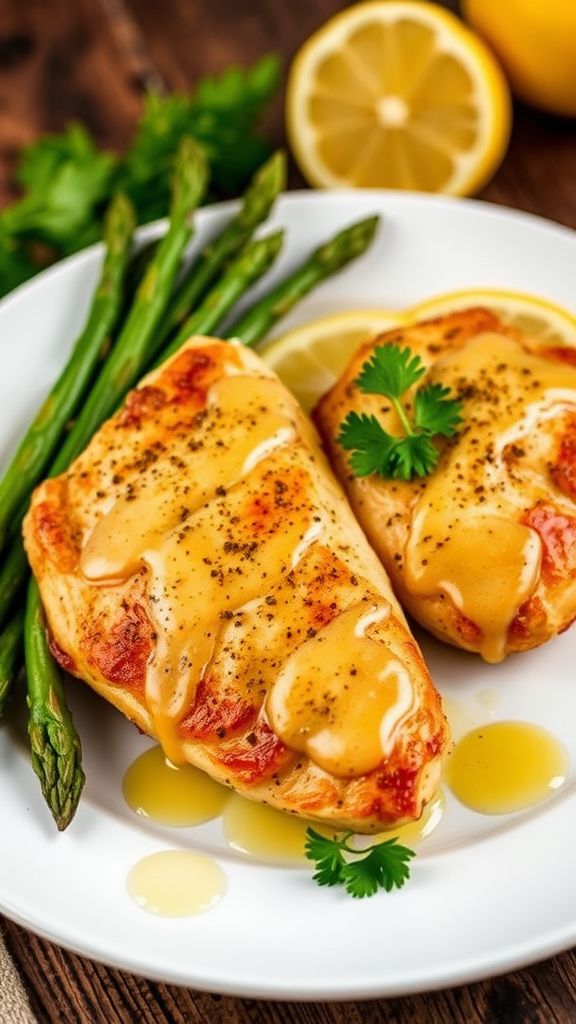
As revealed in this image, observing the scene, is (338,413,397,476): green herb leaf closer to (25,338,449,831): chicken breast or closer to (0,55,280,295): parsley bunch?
(25,338,449,831): chicken breast

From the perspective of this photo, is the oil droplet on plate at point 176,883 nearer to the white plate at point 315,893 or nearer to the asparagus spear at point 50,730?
the white plate at point 315,893

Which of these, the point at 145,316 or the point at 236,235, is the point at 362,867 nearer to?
the point at 145,316

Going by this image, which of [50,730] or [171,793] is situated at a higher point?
[50,730]

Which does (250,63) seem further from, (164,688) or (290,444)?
(164,688)

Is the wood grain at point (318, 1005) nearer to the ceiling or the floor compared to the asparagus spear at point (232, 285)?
nearer to the floor

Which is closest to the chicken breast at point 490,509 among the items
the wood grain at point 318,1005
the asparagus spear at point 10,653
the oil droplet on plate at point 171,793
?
the oil droplet on plate at point 171,793

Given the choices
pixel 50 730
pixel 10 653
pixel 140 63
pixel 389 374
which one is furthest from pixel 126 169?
pixel 50 730
